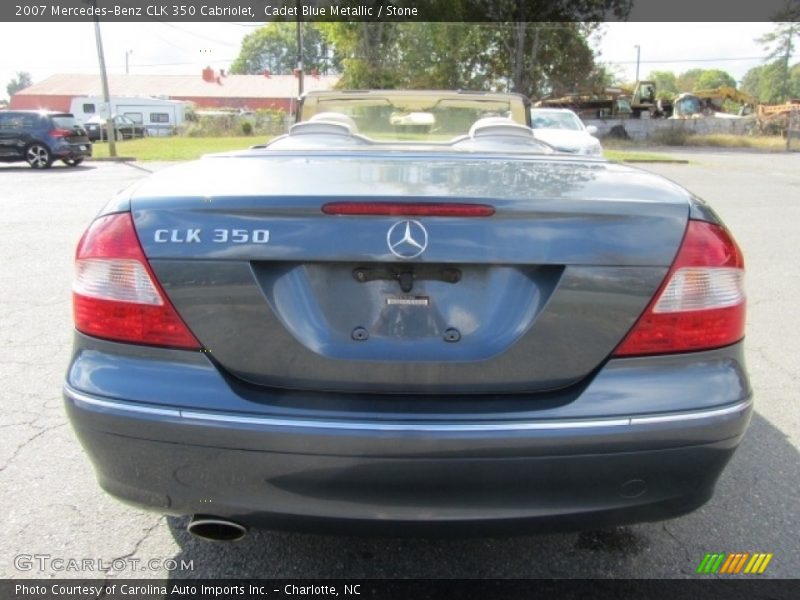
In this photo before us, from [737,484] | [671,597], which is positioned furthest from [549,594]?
[737,484]

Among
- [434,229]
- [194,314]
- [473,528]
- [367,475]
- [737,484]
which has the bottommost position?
[737,484]

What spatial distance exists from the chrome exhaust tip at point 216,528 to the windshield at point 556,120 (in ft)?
49.9

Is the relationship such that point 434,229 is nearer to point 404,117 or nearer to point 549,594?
point 549,594

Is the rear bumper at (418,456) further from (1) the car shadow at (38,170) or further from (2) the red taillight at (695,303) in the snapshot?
(1) the car shadow at (38,170)

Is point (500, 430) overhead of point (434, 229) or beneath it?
beneath

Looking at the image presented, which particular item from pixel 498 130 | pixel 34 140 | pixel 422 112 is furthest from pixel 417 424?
pixel 34 140

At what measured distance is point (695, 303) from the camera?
5.94 feet

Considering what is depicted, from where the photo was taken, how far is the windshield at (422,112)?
4.54 metres

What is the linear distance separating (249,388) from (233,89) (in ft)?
248

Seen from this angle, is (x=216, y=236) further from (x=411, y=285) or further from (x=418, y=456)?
(x=418, y=456)

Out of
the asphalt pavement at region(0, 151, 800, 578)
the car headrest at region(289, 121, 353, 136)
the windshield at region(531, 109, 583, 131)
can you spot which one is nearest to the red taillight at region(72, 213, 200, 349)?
the asphalt pavement at region(0, 151, 800, 578)

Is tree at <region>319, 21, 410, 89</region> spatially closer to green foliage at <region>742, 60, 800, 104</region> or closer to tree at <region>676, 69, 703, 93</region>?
green foliage at <region>742, 60, 800, 104</region>

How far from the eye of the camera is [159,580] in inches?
86.9

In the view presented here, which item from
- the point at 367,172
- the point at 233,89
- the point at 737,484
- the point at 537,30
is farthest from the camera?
the point at 233,89
